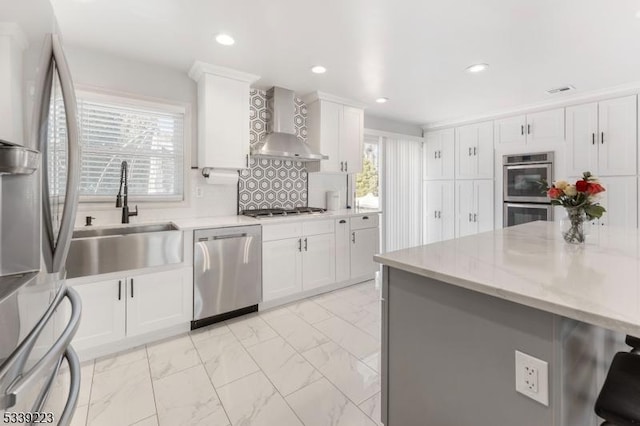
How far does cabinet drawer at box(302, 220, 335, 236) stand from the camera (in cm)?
331

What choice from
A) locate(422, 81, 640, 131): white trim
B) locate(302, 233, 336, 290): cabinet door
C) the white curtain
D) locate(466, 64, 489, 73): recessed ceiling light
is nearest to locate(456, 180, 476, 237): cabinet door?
the white curtain

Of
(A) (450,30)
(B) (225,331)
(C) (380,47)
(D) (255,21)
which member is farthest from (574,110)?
(B) (225,331)

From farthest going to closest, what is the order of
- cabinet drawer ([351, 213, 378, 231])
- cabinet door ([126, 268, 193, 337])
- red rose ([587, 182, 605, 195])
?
1. cabinet drawer ([351, 213, 378, 231])
2. cabinet door ([126, 268, 193, 337])
3. red rose ([587, 182, 605, 195])

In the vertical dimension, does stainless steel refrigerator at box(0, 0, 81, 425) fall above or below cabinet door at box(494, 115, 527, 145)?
below

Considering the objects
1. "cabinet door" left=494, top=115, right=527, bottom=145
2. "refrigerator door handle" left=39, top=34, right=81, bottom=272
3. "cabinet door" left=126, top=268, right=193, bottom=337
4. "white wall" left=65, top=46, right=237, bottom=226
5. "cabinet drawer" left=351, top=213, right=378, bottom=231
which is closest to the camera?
"refrigerator door handle" left=39, top=34, right=81, bottom=272

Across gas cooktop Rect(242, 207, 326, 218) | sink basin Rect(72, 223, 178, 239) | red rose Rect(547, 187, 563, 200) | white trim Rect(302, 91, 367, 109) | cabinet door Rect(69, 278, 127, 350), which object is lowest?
cabinet door Rect(69, 278, 127, 350)

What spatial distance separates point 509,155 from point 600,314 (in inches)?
→ 169

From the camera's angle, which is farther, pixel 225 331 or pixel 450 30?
pixel 225 331

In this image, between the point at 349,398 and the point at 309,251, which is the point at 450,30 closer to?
the point at 309,251

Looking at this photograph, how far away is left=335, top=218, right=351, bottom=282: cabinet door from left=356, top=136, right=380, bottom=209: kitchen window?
1.36 meters

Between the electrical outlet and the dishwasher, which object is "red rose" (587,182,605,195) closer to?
the electrical outlet

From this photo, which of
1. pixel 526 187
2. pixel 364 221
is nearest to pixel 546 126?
pixel 526 187

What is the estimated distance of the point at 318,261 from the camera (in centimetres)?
342

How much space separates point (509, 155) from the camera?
4.34m
